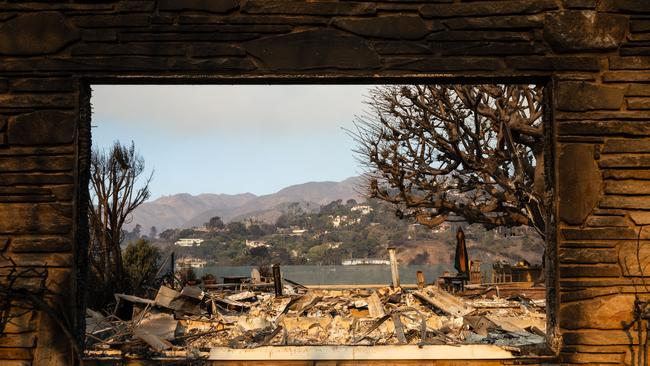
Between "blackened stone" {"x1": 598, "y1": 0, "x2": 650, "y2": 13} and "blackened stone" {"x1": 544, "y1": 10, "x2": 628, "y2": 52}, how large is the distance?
0.15 feet

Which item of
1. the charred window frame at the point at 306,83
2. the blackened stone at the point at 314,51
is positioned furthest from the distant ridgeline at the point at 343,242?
the blackened stone at the point at 314,51

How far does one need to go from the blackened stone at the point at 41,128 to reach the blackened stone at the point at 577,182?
119 inches

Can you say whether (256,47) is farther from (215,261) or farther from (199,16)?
(215,261)

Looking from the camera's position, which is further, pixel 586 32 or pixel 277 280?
pixel 277 280

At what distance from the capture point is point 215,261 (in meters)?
91.9

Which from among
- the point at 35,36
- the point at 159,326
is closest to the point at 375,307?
the point at 159,326

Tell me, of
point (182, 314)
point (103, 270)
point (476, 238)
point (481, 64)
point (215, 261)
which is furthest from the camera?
point (215, 261)

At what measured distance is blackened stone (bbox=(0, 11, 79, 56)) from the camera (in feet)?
13.1

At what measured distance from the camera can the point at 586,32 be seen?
3.94 m

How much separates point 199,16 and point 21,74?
1153 millimetres

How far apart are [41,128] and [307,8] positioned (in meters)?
1.80

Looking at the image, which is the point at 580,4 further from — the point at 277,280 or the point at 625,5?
the point at 277,280

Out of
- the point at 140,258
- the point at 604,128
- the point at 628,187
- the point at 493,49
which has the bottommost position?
the point at 140,258

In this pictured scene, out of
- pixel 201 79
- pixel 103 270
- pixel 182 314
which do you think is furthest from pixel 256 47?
pixel 103 270
